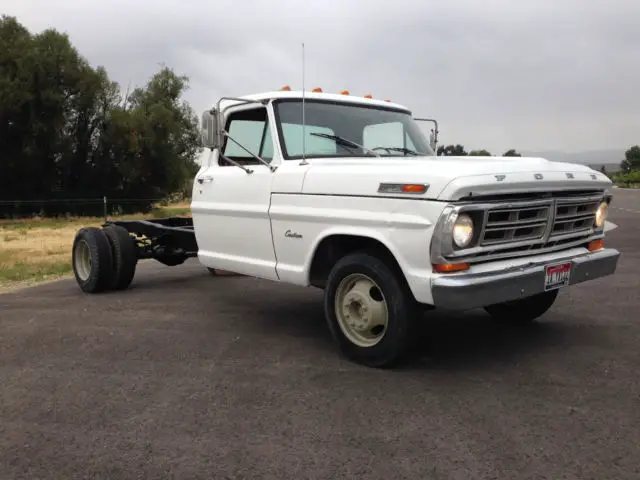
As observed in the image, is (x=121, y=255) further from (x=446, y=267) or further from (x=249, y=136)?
(x=446, y=267)

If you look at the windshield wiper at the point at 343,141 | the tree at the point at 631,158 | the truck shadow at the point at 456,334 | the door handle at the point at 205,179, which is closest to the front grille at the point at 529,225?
the truck shadow at the point at 456,334

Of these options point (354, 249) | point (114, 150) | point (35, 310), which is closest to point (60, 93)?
point (114, 150)

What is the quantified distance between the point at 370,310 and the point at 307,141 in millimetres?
1692

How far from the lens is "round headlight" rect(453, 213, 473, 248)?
3865 mm

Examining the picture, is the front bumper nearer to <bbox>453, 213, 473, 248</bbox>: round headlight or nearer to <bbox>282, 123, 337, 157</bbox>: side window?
<bbox>453, 213, 473, 248</bbox>: round headlight

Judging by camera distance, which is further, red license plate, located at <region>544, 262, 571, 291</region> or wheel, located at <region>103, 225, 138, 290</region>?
wheel, located at <region>103, 225, 138, 290</region>

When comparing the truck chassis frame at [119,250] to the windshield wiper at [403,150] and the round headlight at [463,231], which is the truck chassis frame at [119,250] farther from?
the round headlight at [463,231]

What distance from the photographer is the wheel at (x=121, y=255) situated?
24.8 feet

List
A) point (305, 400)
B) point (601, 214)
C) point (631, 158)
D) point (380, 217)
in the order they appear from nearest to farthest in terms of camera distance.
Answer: point (305, 400) → point (380, 217) → point (601, 214) → point (631, 158)

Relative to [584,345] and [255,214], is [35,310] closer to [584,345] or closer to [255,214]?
[255,214]

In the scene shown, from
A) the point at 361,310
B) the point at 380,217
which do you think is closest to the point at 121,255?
the point at 361,310

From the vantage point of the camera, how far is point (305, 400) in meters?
3.77

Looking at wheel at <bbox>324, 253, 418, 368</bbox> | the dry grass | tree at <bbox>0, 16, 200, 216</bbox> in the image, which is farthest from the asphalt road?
tree at <bbox>0, 16, 200, 216</bbox>

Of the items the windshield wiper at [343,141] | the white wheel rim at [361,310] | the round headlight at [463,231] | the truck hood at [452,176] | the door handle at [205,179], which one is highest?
the windshield wiper at [343,141]
